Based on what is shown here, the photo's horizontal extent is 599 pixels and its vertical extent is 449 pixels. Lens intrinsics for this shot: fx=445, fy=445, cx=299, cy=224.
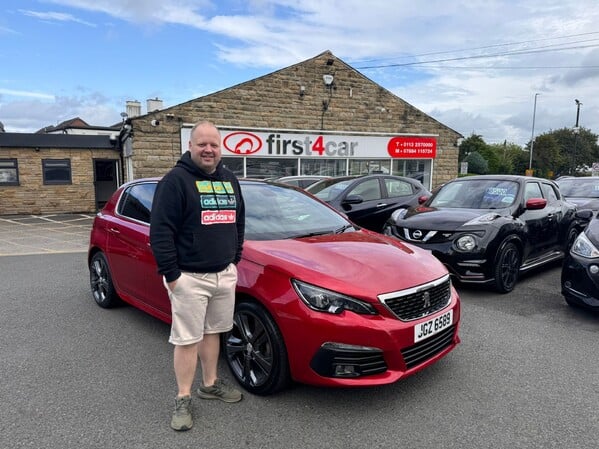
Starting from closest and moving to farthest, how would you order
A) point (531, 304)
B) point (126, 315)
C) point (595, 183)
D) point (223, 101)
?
point (126, 315), point (531, 304), point (595, 183), point (223, 101)

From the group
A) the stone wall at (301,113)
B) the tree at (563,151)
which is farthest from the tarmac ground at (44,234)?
the tree at (563,151)

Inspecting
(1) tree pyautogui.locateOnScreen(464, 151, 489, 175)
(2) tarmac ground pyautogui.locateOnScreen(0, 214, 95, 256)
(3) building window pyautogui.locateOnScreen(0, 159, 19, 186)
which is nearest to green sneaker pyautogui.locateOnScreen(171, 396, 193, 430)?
(2) tarmac ground pyautogui.locateOnScreen(0, 214, 95, 256)

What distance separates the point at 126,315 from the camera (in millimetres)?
4711

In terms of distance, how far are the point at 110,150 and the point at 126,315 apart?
14407 mm

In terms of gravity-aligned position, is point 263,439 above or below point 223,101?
below

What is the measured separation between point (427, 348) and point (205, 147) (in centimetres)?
192

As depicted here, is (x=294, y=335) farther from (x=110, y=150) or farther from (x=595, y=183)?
(x=110, y=150)

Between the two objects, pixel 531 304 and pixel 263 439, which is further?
pixel 531 304

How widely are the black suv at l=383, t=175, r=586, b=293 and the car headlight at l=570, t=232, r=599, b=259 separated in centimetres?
81

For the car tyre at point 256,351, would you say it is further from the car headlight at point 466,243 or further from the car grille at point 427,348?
the car headlight at point 466,243

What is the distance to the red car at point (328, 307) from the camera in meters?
2.68

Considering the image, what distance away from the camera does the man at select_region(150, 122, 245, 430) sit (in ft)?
8.16

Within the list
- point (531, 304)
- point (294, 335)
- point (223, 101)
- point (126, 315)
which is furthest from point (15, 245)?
point (531, 304)

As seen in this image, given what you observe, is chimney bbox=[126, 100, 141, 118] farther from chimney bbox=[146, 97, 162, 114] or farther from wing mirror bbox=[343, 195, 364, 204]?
wing mirror bbox=[343, 195, 364, 204]
